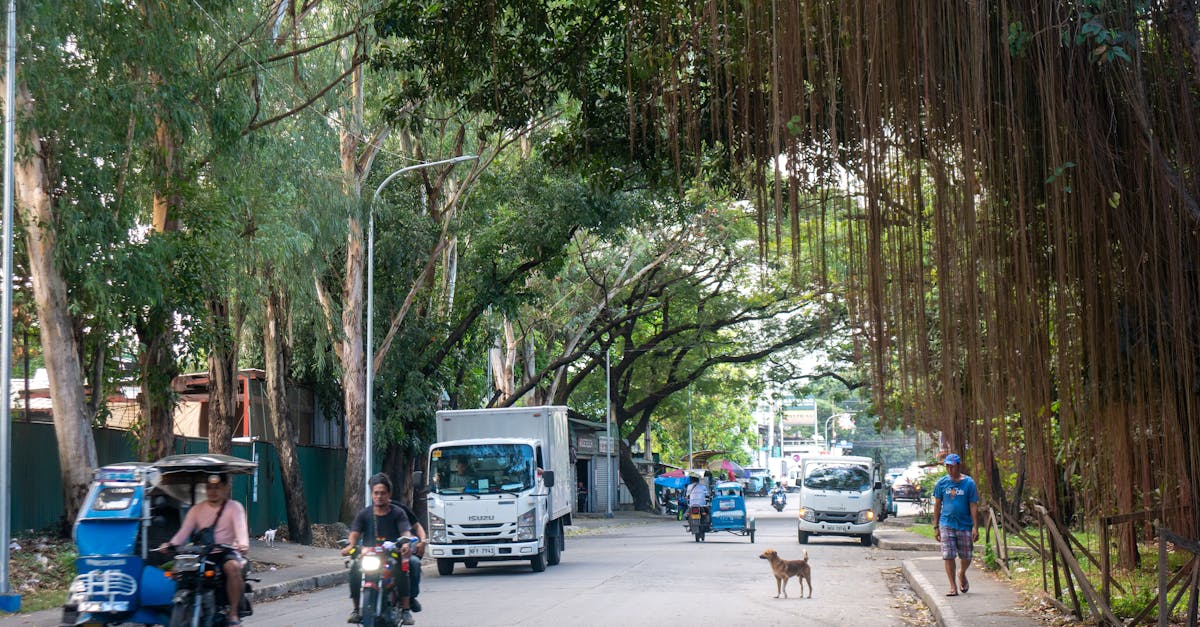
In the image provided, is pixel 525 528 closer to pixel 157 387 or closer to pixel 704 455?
pixel 157 387

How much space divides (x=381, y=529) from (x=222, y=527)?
4.67 feet

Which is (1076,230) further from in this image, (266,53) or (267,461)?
(267,461)

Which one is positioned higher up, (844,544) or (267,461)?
(267,461)

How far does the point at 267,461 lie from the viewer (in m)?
29.5

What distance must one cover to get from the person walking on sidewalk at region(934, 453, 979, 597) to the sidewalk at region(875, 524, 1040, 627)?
510 mm

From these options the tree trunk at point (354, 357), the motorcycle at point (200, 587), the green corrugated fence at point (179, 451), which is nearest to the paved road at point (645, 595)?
the motorcycle at point (200, 587)

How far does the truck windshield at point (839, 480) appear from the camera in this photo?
30.0 metres

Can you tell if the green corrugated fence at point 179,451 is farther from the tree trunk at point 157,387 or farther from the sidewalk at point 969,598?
the sidewalk at point 969,598

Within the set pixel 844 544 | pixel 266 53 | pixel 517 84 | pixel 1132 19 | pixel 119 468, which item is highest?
pixel 266 53

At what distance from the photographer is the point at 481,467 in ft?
69.7

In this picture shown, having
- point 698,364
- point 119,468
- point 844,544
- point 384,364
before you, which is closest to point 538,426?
point 384,364

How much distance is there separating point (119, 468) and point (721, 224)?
2544 centimetres

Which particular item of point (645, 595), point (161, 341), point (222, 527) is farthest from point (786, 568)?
point (161, 341)

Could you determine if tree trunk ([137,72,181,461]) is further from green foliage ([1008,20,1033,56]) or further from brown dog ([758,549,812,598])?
green foliage ([1008,20,1033,56])
